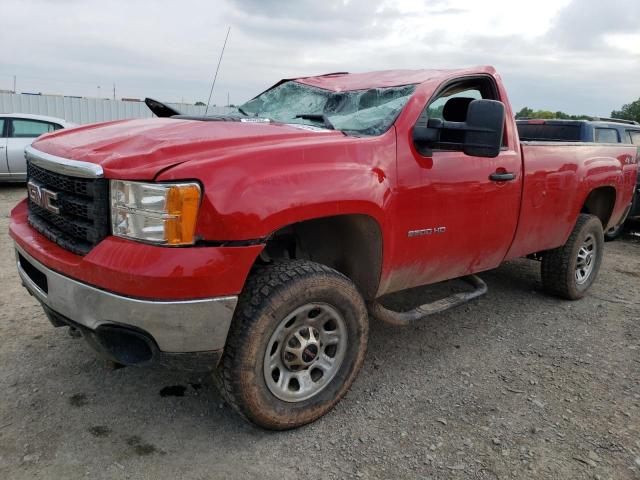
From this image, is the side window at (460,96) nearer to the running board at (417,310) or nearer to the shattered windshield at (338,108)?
the shattered windshield at (338,108)

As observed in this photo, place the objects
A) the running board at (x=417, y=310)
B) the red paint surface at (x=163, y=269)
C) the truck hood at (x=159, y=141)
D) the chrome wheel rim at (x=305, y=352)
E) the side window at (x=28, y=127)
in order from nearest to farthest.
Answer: the red paint surface at (x=163, y=269) → the truck hood at (x=159, y=141) → the chrome wheel rim at (x=305, y=352) → the running board at (x=417, y=310) → the side window at (x=28, y=127)

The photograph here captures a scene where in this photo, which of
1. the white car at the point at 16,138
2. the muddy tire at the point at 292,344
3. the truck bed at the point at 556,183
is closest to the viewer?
the muddy tire at the point at 292,344

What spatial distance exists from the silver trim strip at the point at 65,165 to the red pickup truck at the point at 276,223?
12mm

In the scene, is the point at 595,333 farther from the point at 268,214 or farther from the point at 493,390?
the point at 268,214

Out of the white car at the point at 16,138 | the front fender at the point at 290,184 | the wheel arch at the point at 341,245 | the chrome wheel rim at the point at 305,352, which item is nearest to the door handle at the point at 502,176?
the front fender at the point at 290,184

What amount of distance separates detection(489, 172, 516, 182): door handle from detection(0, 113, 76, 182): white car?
8957 mm

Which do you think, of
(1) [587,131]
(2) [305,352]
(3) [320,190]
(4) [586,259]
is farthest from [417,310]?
(1) [587,131]

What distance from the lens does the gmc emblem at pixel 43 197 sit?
2.65 m

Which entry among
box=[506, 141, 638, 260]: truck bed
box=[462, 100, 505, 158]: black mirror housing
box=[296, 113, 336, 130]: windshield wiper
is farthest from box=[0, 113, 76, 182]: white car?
box=[462, 100, 505, 158]: black mirror housing

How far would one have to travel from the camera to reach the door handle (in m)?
3.52

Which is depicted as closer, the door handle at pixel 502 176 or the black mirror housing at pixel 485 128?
the black mirror housing at pixel 485 128

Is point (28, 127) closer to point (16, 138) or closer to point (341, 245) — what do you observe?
point (16, 138)

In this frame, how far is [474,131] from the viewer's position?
2.93 meters

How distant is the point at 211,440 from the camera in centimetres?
262
